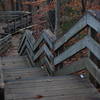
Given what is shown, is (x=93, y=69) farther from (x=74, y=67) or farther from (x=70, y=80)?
(x=74, y=67)

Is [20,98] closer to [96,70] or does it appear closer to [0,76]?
[0,76]

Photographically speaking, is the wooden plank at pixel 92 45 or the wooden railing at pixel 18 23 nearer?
the wooden plank at pixel 92 45

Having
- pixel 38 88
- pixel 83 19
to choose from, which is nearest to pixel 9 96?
pixel 38 88

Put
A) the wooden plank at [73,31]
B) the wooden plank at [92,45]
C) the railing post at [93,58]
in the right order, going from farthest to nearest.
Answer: the wooden plank at [73,31], the railing post at [93,58], the wooden plank at [92,45]

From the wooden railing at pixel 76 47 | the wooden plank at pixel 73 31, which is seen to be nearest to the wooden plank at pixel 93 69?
the wooden railing at pixel 76 47

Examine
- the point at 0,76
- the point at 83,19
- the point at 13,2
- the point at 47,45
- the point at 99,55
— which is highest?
the point at 83,19

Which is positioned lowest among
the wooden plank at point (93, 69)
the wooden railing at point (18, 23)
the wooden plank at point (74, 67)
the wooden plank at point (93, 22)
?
the wooden railing at point (18, 23)

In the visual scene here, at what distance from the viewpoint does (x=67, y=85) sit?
4.71 meters

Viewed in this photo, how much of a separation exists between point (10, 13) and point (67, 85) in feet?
73.4

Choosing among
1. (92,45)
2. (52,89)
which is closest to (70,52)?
(92,45)

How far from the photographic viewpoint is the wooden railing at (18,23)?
23281 mm

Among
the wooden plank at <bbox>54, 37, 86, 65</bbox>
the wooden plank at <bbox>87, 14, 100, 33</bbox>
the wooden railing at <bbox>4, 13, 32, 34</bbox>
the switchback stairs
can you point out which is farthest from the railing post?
the wooden railing at <bbox>4, 13, 32, 34</bbox>

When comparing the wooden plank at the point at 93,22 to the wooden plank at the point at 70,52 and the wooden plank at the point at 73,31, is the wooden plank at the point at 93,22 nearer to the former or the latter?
the wooden plank at the point at 73,31

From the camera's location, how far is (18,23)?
79.0 feet
